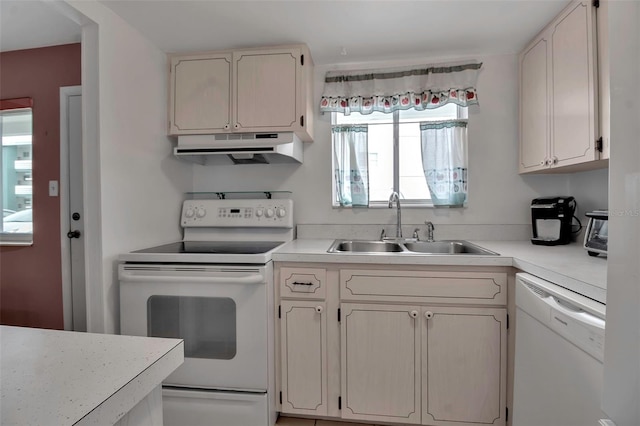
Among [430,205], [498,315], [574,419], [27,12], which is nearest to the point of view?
[574,419]

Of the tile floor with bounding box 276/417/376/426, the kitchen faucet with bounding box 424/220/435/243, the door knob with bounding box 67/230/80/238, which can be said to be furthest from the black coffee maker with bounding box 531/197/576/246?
the door knob with bounding box 67/230/80/238

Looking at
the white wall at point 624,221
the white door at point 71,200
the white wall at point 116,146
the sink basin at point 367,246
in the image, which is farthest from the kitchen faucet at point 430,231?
the white door at point 71,200

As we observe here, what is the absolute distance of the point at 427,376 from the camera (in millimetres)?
1495

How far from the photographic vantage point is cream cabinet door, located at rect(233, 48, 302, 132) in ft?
6.03

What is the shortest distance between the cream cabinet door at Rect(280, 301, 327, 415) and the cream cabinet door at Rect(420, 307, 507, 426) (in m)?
0.52

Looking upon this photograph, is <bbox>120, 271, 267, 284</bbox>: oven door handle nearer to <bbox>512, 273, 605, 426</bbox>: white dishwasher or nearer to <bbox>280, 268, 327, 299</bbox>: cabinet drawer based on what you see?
<bbox>280, 268, 327, 299</bbox>: cabinet drawer

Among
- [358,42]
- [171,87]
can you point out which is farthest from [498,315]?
[171,87]

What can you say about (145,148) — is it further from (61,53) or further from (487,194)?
(487,194)

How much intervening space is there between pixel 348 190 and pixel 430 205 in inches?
23.2

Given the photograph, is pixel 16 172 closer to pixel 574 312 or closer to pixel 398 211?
pixel 398 211

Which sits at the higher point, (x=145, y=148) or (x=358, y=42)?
(x=358, y=42)

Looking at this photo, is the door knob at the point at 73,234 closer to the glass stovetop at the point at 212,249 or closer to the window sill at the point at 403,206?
the glass stovetop at the point at 212,249

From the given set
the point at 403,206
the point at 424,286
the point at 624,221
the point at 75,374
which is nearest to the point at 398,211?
the point at 403,206

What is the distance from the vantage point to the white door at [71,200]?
1914 mm
